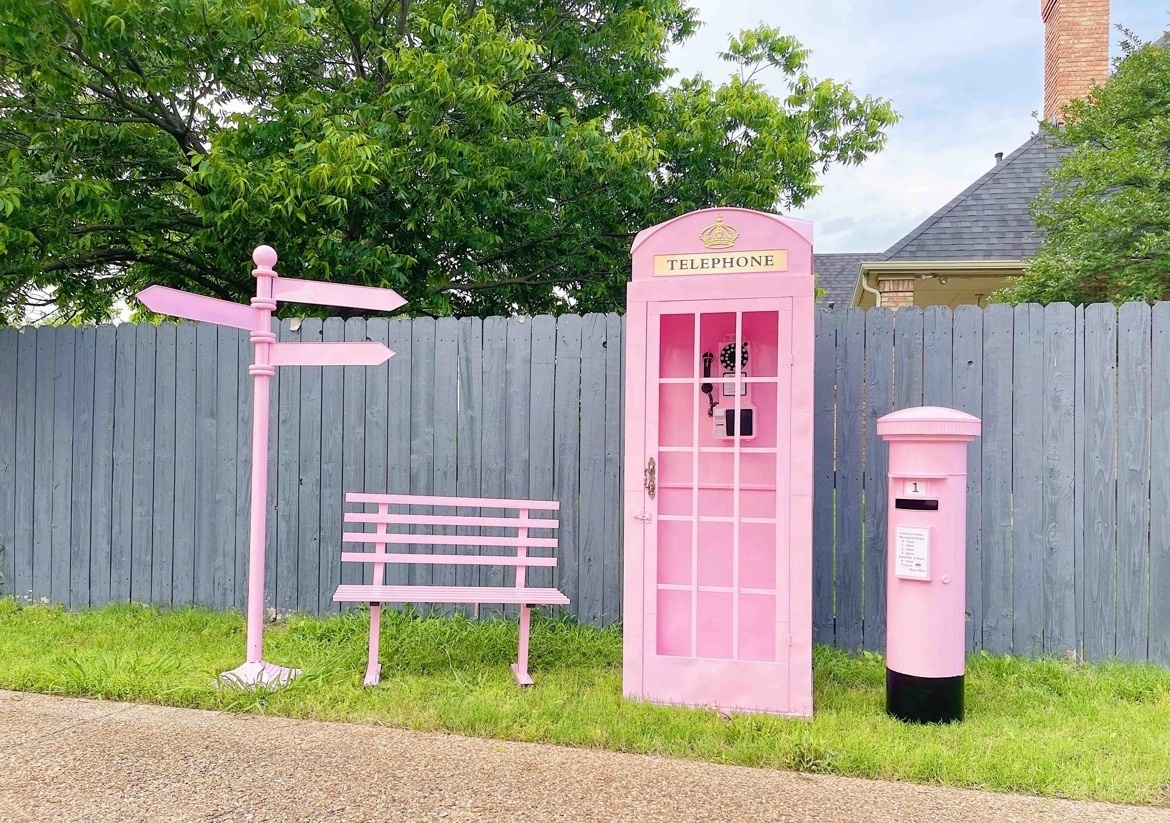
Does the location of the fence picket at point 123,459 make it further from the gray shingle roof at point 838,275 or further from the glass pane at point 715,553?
the gray shingle roof at point 838,275

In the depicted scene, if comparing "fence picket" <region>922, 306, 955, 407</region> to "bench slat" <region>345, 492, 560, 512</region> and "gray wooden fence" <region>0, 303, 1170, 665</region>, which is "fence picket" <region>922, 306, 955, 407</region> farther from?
"bench slat" <region>345, 492, 560, 512</region>

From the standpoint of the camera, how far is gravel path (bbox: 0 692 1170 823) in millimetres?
2785

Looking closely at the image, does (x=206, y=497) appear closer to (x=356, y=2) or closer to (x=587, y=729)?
(x=587, y=729)

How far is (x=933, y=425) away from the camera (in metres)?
3.69

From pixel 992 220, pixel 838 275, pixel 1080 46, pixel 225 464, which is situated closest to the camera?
pixel 225 464

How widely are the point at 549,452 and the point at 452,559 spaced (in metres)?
0.92

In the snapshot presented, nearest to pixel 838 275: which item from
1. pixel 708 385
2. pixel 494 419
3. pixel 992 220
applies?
pixel 992 220

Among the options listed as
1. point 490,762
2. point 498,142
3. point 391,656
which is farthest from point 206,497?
point 498,142

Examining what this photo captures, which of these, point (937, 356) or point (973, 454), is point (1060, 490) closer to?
point (973, 454)

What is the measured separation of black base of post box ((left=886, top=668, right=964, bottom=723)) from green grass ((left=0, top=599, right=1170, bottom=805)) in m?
0.09

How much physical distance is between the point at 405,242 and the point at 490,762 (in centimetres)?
530

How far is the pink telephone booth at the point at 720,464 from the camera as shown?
3.83 m

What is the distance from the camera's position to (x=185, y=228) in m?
7.60

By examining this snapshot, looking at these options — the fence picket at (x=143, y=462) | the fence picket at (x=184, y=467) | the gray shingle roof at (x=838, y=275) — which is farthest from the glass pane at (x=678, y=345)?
the gray shingle roof at (x=838, y=275)
